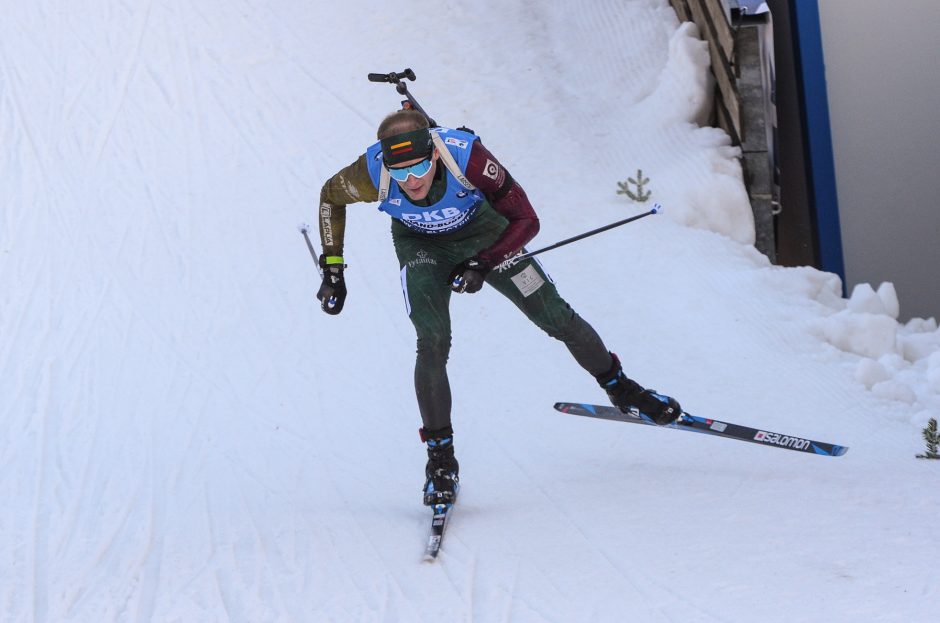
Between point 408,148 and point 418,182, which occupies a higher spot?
point 408,148

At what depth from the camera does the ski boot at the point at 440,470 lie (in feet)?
12.8

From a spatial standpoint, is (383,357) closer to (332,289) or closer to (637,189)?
(332,289)

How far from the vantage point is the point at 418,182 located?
12.3 feet

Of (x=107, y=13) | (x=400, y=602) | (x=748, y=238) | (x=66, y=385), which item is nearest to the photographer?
(x=400, y=602)

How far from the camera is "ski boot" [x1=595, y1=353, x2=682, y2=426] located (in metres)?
4.23

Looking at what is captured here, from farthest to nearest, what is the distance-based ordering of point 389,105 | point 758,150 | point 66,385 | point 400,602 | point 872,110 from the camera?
point 872,110
point 389,105
point 758,150
point 66,385
point 400,602

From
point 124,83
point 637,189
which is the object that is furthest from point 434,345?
point 124,83

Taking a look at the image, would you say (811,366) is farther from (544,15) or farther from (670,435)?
(544,15)

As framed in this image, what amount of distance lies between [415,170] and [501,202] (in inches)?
15.1

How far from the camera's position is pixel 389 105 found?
9.15 meters

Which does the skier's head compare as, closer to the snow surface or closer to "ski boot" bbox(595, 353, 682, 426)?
"ski boot" bbox(595, 353, 682, 426)

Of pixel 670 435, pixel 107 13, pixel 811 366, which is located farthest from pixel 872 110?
pixel 107 13

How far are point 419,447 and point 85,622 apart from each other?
198 centimetres

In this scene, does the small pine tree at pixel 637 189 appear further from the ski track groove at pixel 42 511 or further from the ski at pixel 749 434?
the ski track groove at pixel 42 511
